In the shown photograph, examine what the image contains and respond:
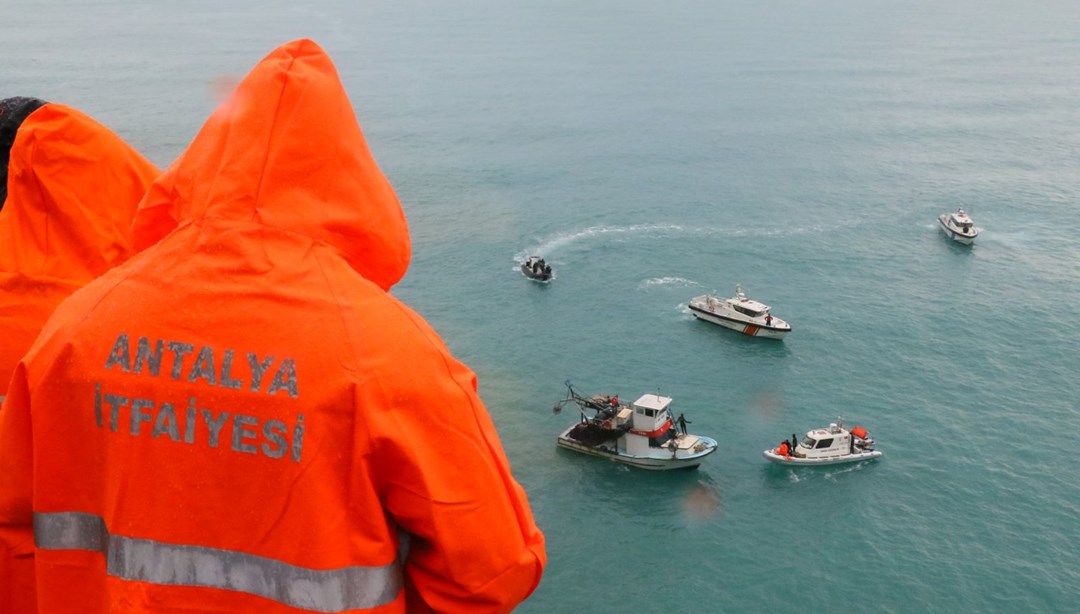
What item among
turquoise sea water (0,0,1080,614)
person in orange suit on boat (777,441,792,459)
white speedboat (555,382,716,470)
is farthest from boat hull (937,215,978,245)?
white speedboat (555,382,716,470)

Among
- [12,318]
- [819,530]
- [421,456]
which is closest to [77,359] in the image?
[421,456]

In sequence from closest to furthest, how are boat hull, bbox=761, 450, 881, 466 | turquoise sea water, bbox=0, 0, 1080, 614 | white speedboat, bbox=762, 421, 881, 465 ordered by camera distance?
turquoise sea water, bbox=0, 0, 1080, 614 → boat hull, bbox=761, 450, 881, 466 → white speedboat, bbox=762, 421, 881, 465

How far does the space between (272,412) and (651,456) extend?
42.1m

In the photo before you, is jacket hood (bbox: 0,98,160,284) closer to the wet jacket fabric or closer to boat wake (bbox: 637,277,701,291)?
the wet jacket fabric

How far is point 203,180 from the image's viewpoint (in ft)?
11.2

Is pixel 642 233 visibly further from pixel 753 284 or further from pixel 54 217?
pixel 54 217

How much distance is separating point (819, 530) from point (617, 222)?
41.5 m

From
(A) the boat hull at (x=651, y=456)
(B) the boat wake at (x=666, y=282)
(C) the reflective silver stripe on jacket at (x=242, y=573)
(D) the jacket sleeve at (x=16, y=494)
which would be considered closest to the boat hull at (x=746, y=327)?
(B) the boat wake at (x=666, y=282)

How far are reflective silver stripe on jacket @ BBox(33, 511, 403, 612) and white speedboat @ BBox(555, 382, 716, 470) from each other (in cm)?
4127

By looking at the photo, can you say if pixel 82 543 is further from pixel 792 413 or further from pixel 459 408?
pixel 792 413

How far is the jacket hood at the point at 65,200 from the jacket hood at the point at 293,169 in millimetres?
1667

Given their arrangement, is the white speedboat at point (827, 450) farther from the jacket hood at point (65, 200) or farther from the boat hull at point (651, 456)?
the jacket hood at point (65, 200)

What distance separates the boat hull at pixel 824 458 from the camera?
4375cm

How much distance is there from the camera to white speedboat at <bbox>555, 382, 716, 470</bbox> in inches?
1726
